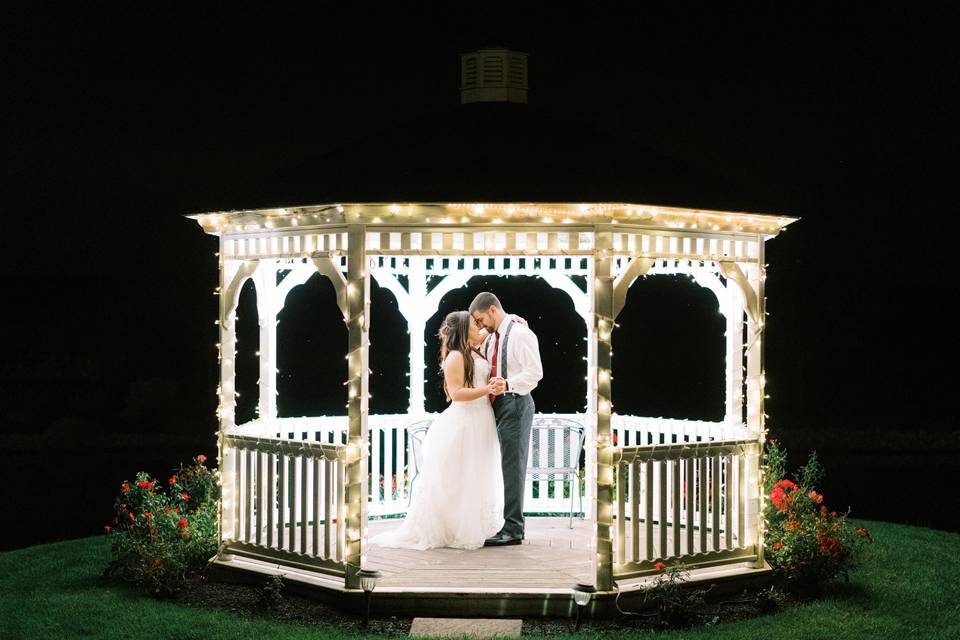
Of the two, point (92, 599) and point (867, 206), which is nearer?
point (92, 599)

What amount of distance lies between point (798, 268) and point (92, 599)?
67.0 ft

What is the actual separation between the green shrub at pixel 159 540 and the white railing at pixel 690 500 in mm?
3697

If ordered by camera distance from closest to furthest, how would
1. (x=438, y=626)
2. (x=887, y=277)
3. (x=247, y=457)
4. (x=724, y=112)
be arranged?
1. (x=438, y=626)
2. (x=247, y=457)
3. (x=724, y=112)
4. (x=887, y=277)

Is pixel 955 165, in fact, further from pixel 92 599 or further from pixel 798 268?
pixel 92 599

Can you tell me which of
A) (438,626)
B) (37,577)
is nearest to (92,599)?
(37,577)

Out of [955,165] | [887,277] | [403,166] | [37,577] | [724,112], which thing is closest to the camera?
[403,166]

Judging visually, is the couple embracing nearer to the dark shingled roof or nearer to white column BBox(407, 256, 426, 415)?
the dark shingled roof

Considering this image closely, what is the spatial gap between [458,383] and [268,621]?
2.68 meters

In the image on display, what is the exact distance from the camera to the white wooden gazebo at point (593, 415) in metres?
8.40

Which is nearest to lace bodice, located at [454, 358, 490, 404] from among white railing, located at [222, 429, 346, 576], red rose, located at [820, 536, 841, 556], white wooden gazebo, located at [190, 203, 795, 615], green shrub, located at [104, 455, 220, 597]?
white wooden gazebo, located at [190, 203, 795, 615]

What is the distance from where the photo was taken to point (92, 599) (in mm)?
9164

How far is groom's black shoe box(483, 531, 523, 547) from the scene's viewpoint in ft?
32.6

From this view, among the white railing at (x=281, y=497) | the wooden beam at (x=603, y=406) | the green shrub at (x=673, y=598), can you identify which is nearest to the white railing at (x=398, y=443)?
the white railing at (x=281, y=497)

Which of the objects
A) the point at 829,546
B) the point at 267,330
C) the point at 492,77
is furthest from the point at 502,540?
the point at 492,77
